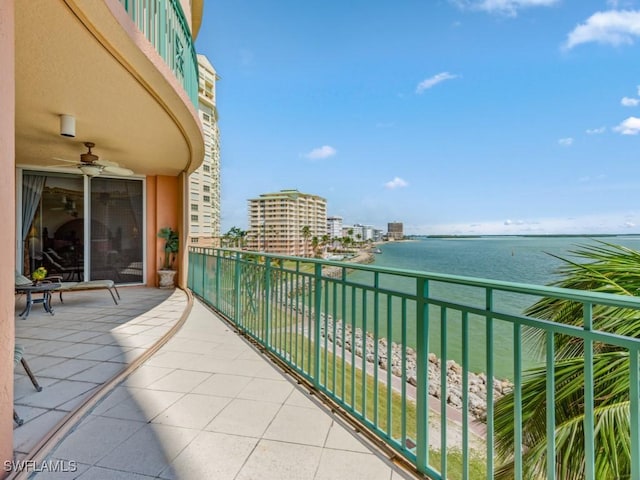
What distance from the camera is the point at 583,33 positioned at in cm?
1064

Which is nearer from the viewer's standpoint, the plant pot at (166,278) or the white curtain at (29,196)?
the white curtain at (29,196)

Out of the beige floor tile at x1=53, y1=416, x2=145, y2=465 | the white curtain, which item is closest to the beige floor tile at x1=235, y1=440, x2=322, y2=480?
the beige floor tile at x1=53, y1=416, x2=145, y2=465

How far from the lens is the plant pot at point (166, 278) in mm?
6848

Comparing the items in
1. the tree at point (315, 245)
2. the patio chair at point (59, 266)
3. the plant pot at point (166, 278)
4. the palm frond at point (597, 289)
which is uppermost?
the palm frond at point (597, 289)

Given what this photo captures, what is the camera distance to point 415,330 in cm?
168

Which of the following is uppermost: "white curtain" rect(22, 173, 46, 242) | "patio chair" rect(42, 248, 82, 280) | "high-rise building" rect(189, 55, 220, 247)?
"high-rise building" rect(189, 55, 220, 247)

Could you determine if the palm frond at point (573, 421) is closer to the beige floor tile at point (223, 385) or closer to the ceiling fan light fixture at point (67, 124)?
the beige floor tile at point (223, 385)

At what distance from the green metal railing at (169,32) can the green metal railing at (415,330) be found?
6.94ft

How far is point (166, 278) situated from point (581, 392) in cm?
710

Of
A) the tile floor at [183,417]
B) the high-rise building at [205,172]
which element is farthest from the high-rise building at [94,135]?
the high-rise building at [205,172]

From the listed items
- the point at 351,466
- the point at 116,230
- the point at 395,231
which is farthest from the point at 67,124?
the point at 395,231

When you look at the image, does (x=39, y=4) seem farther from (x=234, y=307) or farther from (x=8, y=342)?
(x=234, y=307)

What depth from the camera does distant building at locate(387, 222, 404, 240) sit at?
4129 inches

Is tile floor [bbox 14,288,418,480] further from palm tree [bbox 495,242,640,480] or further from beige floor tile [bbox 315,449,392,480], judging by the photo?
palm tree [bbox 495,242,640,480]
